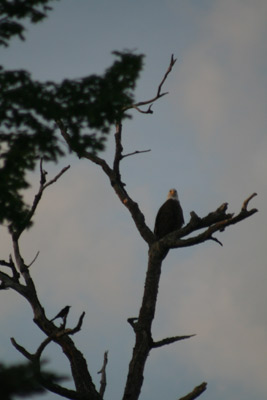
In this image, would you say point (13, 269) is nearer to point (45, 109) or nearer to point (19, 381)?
point (45, 109)

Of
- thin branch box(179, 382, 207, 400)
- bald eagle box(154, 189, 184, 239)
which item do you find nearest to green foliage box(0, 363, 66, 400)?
thin branch box(179, 382, 207, 400)

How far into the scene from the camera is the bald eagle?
11828mm

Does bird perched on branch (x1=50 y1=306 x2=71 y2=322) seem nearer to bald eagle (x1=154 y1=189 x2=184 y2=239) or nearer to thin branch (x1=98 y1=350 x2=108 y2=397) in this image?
thin branch (x1=98 y1=350 x2=108 y2=397)

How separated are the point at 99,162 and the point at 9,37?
3610mm

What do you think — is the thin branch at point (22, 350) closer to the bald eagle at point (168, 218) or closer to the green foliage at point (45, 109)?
the green foliage at point (45, 109)

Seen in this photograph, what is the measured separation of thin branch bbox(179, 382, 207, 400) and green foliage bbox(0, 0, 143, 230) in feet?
9.88

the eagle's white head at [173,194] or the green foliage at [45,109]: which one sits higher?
the eagle's white head at [173,194]

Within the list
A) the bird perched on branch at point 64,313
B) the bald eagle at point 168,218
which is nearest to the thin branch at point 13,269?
the bird perched on branch at point 64,313

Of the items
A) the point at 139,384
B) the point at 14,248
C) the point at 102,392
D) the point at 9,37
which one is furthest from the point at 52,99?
the point at 102,392

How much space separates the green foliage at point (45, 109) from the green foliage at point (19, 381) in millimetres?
2619

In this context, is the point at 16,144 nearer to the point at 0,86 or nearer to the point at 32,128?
the point at 32,128

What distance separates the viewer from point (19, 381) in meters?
2.69

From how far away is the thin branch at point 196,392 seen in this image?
671 cm

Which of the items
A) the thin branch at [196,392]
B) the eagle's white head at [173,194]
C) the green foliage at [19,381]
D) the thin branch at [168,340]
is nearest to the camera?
the green foliage at [19,381]
